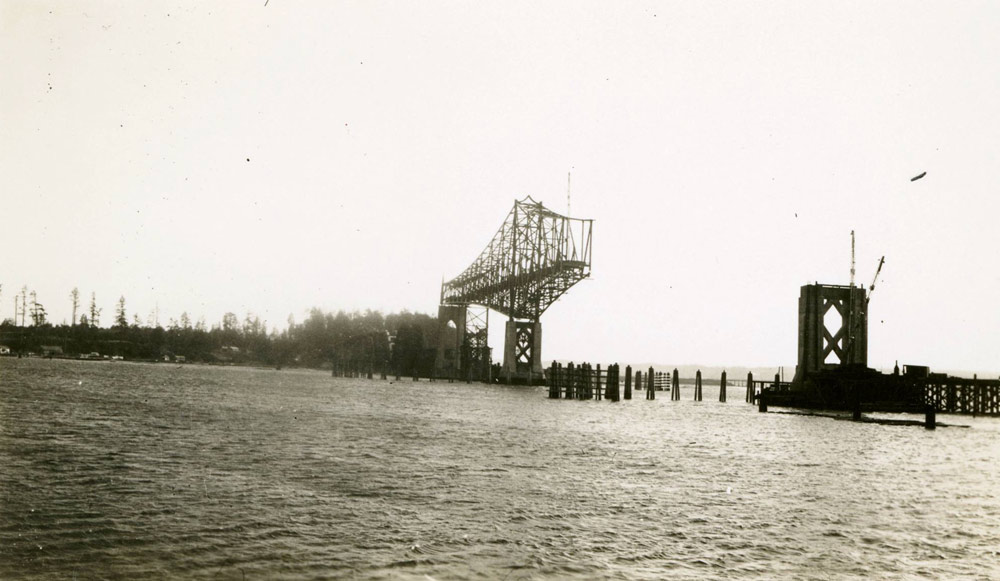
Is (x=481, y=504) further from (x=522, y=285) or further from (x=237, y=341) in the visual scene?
(x=237, y=341)

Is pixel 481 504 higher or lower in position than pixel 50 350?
lower

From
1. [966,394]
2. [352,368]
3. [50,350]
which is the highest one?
[966,394]

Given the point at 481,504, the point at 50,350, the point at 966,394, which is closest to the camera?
the point at 481,504

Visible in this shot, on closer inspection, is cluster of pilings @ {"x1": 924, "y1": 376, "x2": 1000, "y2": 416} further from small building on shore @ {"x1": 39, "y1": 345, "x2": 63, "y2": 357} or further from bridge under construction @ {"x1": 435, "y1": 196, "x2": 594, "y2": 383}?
small building on shore @ {"x1": 39, "y1": 345, "x2": 63, "y2": 357}

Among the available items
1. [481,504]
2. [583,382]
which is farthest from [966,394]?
[481,504]

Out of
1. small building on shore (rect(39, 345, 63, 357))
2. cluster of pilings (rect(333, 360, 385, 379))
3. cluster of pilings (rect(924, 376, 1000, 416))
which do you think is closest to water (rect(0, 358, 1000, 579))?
cluster of pilings (rect(924, 376, 1000, 416))

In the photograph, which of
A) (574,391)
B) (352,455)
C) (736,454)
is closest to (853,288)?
(574,391)

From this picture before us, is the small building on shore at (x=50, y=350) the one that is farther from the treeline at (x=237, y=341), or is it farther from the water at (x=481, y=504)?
the water at (x=481, y=504)
